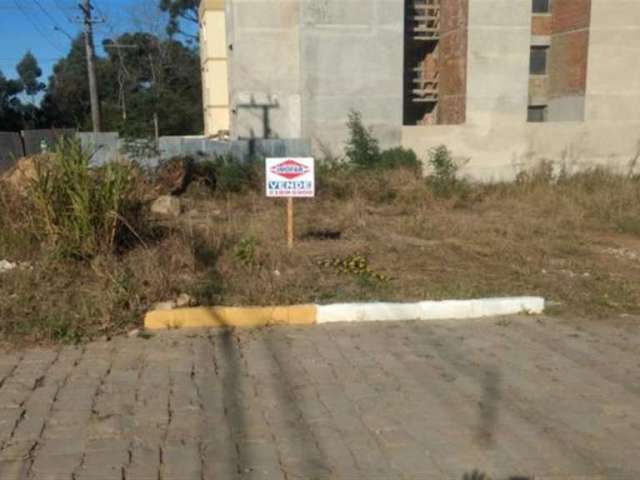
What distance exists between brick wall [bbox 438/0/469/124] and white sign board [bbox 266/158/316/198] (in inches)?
743

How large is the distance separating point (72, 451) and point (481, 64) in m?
24.4

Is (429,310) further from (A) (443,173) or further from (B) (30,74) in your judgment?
(B) (30,74)

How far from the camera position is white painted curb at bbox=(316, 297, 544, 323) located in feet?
19.6

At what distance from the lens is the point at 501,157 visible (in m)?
23.0

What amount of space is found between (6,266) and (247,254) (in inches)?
97.6

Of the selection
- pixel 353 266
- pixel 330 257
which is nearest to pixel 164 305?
pixel 353 266

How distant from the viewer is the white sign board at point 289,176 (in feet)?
25.7

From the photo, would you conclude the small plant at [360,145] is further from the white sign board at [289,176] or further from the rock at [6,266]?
the rock at [6,266]

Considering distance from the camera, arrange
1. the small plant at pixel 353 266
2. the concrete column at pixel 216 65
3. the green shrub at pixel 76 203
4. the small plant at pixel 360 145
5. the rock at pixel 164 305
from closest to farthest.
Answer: the rock at pixel 164 305
the green shrub at pixel 76 203
the small plant at pixel 353 266
the small plant at pixel 360 145
the concrete column at pixel 216 65

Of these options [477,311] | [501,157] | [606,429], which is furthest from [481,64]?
[606,429]

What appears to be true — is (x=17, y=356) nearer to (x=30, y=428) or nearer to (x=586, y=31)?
(x=30, y=428)

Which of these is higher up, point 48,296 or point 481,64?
point 481,64

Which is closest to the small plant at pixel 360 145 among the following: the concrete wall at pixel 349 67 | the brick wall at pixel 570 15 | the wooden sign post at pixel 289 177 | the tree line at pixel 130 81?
the concrete wall at pixel 349 67

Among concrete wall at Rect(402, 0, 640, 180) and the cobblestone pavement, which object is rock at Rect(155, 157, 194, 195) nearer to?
the cobblestone pavement
